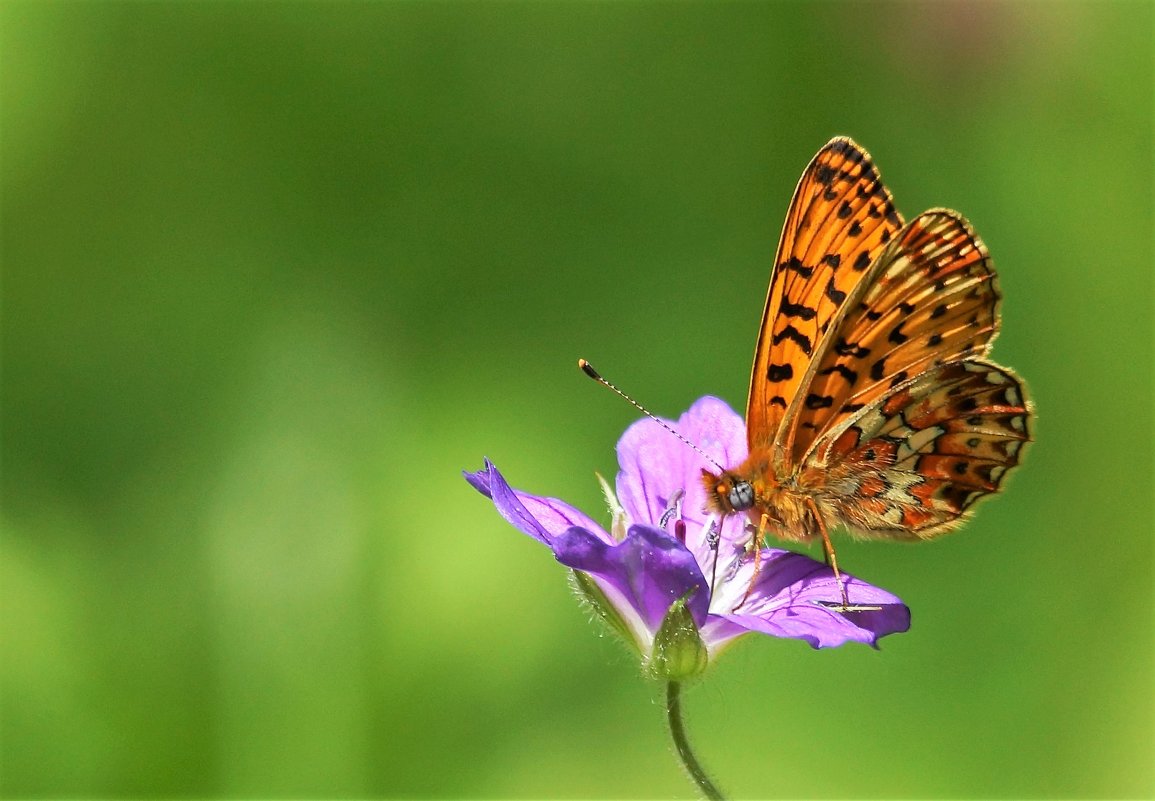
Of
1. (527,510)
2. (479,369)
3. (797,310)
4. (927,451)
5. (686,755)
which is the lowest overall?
(686,755)

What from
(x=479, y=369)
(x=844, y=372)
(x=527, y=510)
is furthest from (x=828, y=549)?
(x=479, y=369)

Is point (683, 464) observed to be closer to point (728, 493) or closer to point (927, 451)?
point (728, 493)

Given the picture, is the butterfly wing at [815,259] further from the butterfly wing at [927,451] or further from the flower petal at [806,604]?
the flower petal at [806,604]

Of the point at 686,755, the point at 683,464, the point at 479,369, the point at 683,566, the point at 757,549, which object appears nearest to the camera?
the point at 686,755

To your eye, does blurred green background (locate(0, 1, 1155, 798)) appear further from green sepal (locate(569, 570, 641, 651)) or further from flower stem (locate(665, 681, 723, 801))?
flower stem (locate(665, 681, 723, 801))

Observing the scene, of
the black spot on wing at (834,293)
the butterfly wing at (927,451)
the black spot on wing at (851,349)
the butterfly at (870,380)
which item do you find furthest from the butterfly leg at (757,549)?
the black spot on wing at (834,293)

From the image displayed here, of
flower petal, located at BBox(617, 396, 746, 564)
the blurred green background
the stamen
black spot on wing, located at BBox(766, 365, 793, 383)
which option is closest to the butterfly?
black spot on wing, located at BBox(766, 365, 793, 383)

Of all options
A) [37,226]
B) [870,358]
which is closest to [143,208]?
[37,226]
